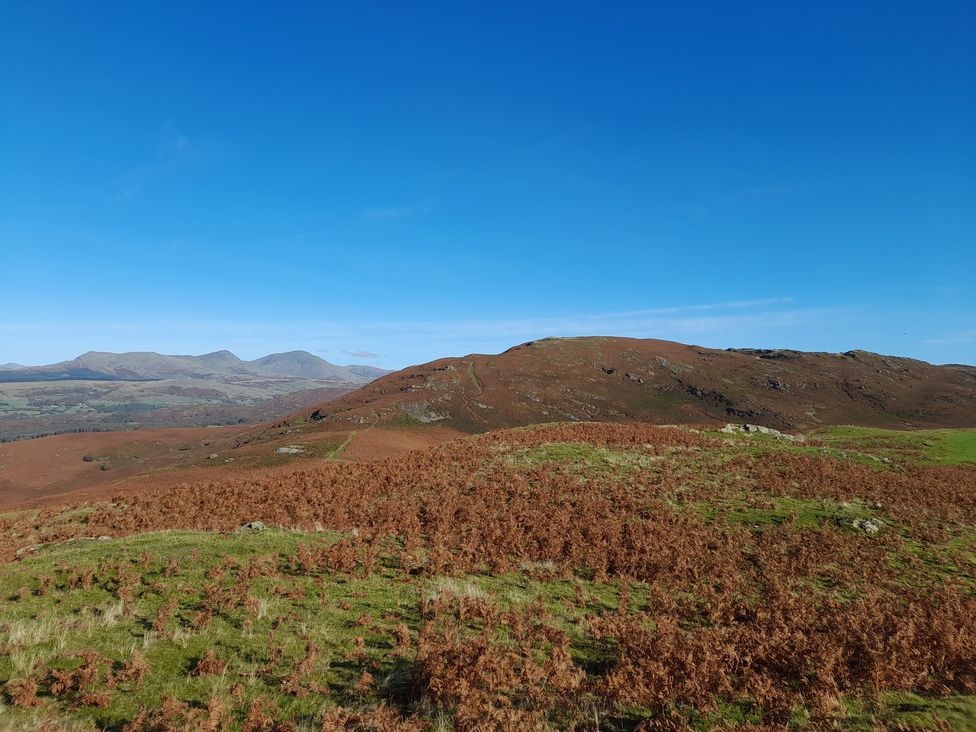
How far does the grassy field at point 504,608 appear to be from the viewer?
6852 millimetres

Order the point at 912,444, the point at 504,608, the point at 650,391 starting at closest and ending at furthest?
the point at 504,608, the point at 912,444, the point at 650,391

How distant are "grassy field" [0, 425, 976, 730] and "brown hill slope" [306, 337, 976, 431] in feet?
139

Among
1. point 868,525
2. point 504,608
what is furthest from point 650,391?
point 504,608

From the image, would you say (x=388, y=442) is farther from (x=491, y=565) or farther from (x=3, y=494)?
(x=3, y=494)

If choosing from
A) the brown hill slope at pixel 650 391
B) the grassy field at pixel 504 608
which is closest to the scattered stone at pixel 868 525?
the grassy field at pixel 504 608

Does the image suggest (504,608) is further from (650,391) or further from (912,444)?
(650,391)

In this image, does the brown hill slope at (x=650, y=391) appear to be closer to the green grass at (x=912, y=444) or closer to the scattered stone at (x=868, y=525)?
the green grass at (x=912, y=444)

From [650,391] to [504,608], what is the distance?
233ft

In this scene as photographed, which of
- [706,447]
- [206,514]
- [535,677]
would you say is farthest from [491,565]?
A: [706,447]

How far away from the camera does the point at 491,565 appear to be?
563 inches

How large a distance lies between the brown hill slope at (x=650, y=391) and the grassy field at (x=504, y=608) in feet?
139

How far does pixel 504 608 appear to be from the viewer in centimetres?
1096

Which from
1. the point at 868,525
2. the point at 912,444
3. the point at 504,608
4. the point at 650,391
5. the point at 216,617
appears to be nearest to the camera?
the point at 216,617

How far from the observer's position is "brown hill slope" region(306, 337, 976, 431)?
66.7 meters
